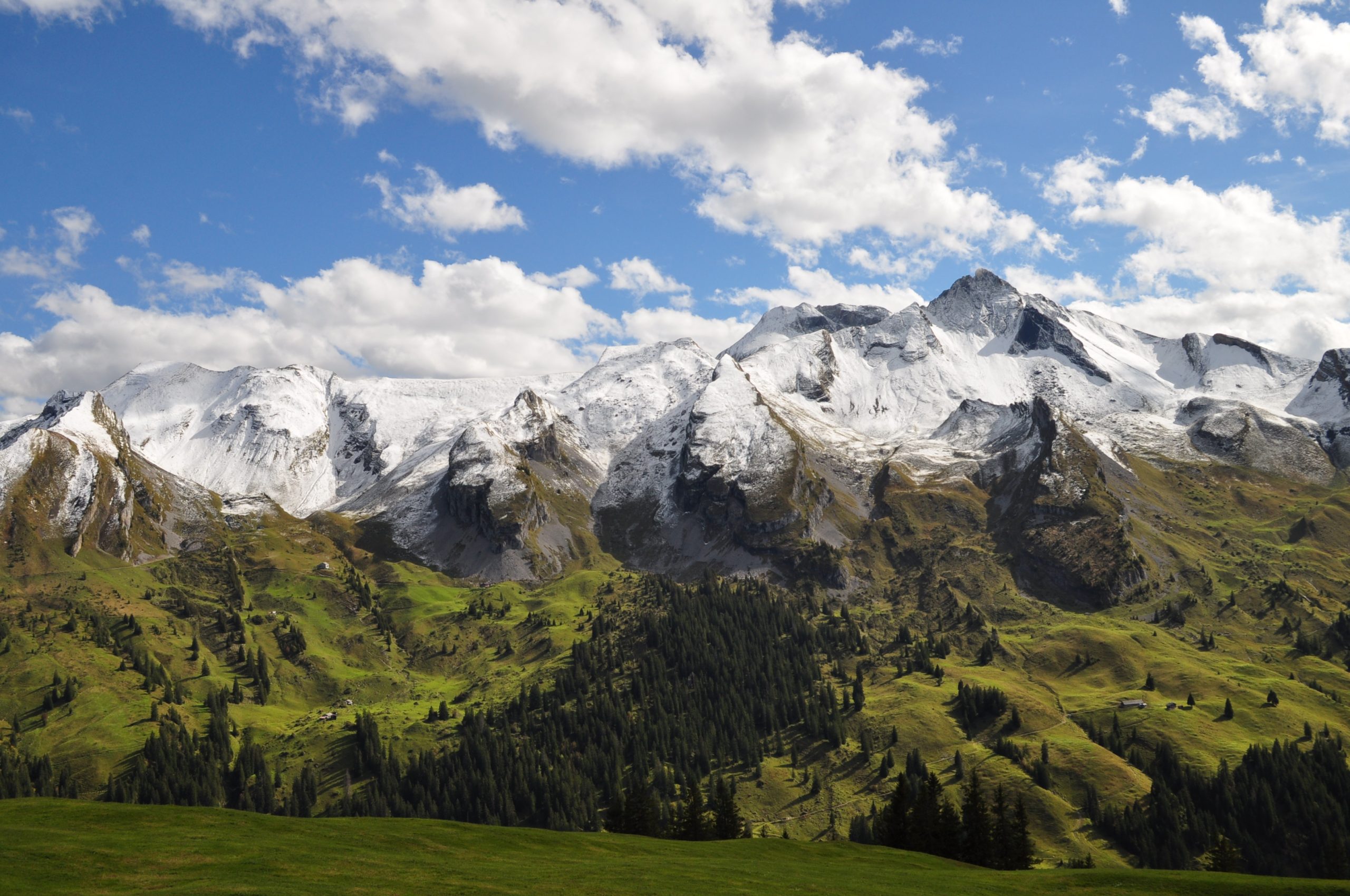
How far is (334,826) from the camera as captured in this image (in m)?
99.6

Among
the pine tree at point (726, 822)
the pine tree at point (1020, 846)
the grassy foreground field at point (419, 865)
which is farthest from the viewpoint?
the pine tree at point (726, 822)

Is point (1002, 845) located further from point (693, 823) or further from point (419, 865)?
point (419, 865)

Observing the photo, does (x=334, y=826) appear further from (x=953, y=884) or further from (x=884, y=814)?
(x=884, y=814)

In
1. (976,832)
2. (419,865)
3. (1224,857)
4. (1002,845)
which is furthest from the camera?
(1224,857)

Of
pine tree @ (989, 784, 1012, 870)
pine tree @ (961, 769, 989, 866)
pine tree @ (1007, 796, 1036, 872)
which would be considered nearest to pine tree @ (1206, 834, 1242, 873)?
pine tree @ (1007, 796, 1036, 872)

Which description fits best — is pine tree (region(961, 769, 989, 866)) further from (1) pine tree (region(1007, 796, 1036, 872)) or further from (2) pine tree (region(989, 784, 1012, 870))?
(1) pine tree (region(1007, 796, 1036, 872))

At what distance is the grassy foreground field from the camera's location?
73188mm

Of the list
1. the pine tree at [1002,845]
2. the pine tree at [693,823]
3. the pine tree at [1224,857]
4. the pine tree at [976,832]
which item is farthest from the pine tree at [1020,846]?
the pine tree at [693,823]

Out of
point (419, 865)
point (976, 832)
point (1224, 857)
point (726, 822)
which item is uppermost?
point (419, 865)

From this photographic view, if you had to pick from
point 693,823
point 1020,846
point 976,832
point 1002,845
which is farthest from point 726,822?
point 1020,846

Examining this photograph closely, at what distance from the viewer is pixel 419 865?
3393 inches

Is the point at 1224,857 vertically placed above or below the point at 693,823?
below

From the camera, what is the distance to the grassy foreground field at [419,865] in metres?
73.2

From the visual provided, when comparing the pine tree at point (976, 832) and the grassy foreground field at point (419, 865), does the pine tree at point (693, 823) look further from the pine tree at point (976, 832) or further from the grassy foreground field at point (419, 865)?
the pine tree at point (976, 832)
